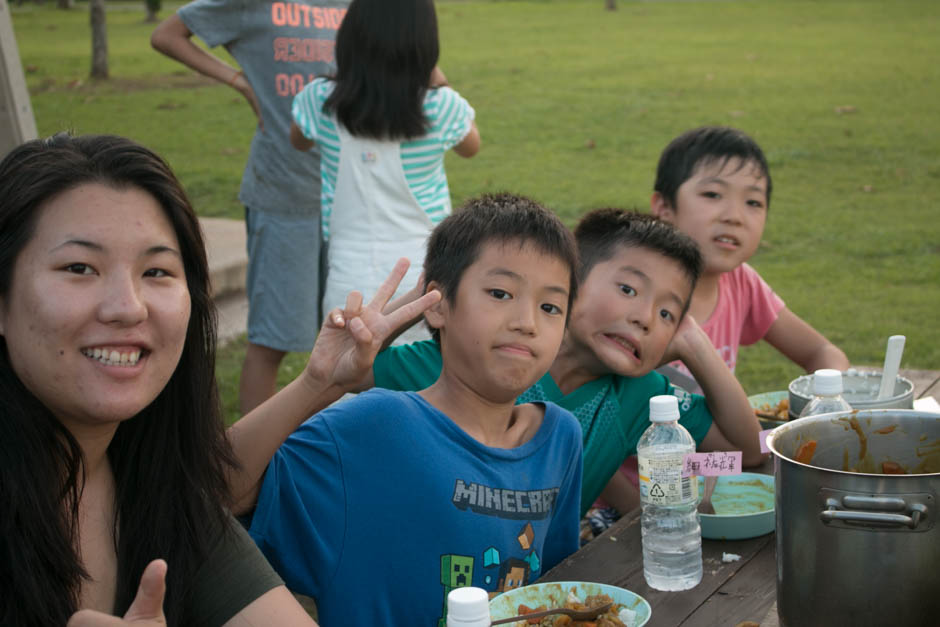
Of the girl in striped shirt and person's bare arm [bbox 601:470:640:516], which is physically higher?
the girl in striped shirt

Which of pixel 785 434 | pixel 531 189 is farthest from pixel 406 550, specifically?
pixel 531 189

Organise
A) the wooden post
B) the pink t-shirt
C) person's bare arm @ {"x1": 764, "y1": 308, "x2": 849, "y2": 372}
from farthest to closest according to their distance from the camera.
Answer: the wooden post
person's bare arm @ {"x1": 764, "y1": 308, "x2": 849, "y2": 372}
the pink t-shirt

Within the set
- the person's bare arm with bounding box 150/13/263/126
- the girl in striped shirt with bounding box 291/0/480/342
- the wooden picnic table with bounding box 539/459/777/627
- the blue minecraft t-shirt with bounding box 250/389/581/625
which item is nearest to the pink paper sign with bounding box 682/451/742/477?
the wooden picnic table with bounding box 539/459/777/627

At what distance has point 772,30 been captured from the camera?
18.8 m

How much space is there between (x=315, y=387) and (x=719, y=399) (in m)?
1.16

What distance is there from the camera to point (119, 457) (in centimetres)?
168

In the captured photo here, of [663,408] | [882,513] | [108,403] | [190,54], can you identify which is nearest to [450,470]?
[663,408]

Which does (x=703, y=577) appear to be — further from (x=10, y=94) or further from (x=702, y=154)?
(x=10, y=94)

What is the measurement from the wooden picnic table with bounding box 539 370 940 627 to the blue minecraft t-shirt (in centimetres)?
14

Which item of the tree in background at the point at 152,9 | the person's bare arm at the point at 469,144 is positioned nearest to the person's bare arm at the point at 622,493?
the person's bare arm at the point at 469,144

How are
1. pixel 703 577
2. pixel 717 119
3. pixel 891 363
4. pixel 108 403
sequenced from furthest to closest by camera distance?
pixel 717 119 → pixel 891 363 → pixel 703 577 → pixel 108 403

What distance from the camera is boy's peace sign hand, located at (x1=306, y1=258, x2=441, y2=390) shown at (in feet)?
6.18

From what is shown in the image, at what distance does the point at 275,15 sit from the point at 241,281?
A: 2.62 m

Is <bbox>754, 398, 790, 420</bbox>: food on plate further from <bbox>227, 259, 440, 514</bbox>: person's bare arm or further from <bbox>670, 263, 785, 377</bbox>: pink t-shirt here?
<bbox>227, 259, 440, 514</bbox>: person's bare arm
